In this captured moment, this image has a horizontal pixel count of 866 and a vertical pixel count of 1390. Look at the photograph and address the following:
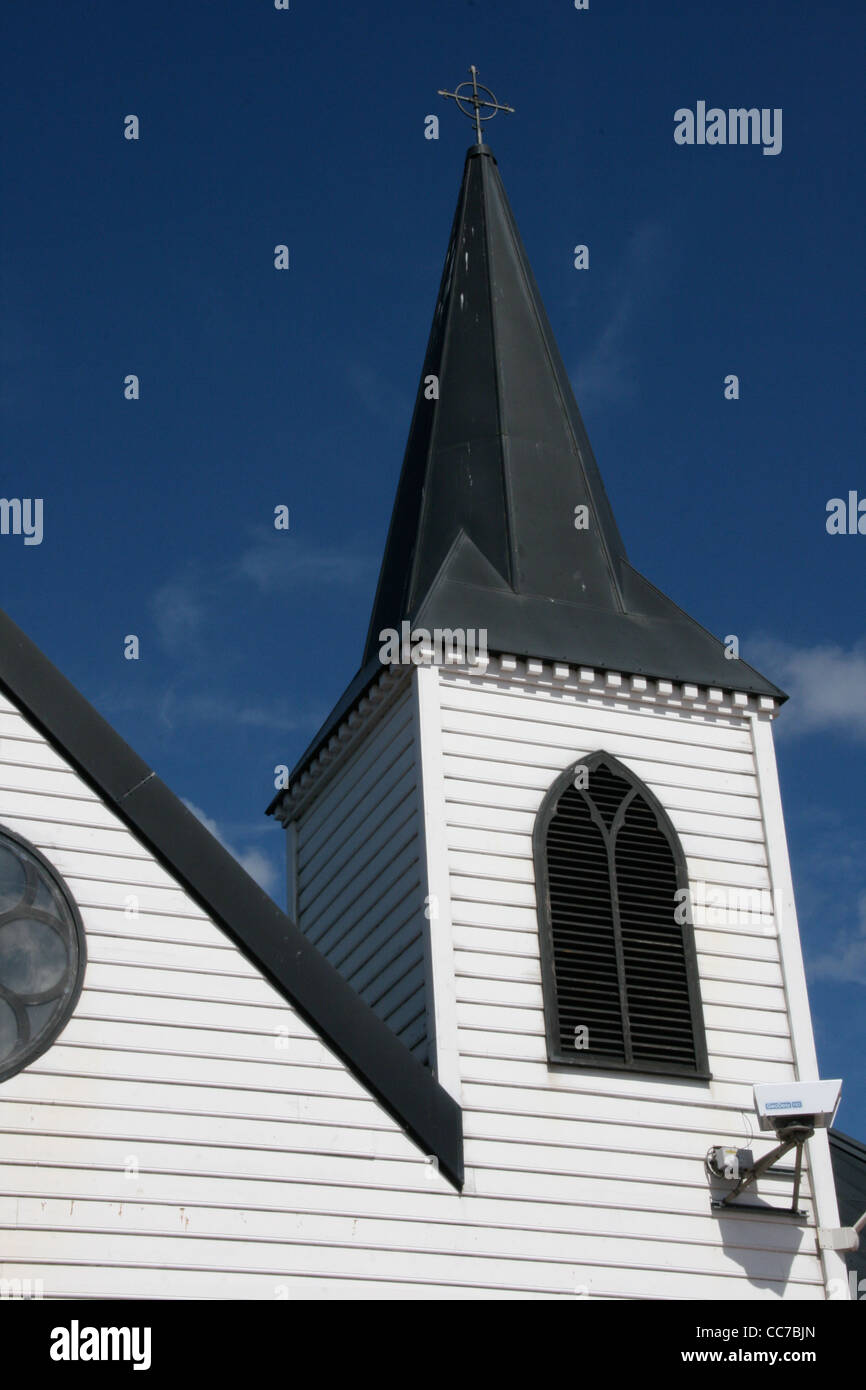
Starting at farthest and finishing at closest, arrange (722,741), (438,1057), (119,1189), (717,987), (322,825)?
(322,825), (722,741), (717,987), (438,1057), (119,1189)

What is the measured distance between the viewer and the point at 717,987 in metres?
15.4

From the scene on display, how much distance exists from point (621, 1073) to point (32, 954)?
4.53 meters

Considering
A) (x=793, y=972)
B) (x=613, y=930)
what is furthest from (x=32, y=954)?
(x=793, y=972)

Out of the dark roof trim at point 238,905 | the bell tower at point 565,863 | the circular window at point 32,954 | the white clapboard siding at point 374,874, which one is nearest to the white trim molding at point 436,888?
the bell tower at point 565,863

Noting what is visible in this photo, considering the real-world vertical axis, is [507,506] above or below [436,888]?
above

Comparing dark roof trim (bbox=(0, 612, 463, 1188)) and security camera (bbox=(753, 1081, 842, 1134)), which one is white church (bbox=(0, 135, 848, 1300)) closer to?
dark roof trim (bbox=(0, 612, 463, 1188))

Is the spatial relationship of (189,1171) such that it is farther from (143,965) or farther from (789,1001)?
(789,1001)

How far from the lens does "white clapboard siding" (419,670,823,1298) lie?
14016mm

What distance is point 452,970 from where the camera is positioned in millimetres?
14570

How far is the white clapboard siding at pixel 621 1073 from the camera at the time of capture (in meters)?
14.0

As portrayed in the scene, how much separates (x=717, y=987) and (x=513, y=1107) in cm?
215

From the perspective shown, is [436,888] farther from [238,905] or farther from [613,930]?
[238,905]

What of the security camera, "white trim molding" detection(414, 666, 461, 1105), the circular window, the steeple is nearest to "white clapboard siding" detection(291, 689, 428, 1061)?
"white trim molding" detection(414, 666, 461, 1105)
